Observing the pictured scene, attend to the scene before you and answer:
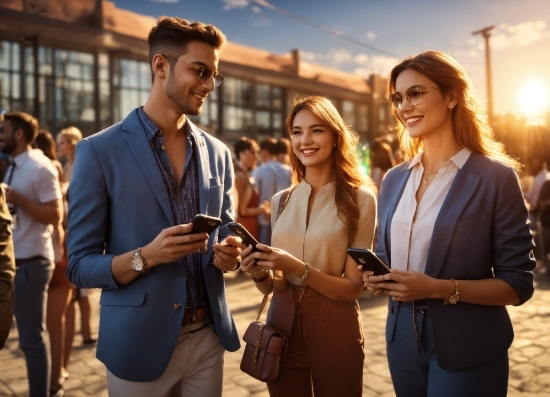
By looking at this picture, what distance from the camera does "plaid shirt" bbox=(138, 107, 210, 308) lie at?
2.35 meters

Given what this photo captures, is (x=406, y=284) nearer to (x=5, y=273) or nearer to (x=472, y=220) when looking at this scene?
(x=472, y=220)

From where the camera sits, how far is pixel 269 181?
Result: 8523 millimetres

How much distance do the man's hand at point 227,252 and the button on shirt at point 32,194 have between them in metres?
2.34

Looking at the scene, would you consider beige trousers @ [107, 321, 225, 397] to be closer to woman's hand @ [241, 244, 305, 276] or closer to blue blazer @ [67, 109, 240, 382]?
blue blazer @ [67, 109, 240, 382]

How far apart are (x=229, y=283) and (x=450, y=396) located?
659cm

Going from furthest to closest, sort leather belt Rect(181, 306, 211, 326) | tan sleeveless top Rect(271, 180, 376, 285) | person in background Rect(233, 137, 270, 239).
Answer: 1. person in background Rect(233, 137, 270, 239)
2. tan sleeveless top Rect(271, 180, 376, 285)
3. leather belt Rect(181, 306, 211, 326)

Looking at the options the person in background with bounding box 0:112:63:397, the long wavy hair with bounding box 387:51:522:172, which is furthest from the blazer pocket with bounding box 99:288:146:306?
the person in background with bounding box 0:112:63:397

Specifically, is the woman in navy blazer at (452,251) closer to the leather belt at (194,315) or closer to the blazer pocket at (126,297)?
the leather belt at (194,315)

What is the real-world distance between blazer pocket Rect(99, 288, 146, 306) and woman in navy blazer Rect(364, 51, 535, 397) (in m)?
0.97

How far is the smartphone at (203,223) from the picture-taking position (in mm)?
1981

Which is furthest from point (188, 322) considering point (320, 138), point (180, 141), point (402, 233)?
point (320, 138)

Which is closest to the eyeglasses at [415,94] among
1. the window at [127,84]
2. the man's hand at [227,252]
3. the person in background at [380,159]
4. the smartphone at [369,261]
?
the smartphone at [369,261]

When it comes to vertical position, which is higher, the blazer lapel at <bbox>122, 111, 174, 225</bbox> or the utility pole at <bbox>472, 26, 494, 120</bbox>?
the utility pole at <bbox>472, 26, 494, 120</bbox>

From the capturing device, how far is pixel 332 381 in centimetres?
271
